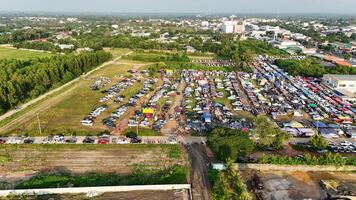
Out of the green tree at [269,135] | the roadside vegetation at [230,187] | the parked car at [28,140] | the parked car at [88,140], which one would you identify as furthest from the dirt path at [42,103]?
the green tree at [269,135]

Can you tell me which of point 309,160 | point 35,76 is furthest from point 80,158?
point 35,76

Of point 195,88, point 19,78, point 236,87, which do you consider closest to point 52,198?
point 19,78

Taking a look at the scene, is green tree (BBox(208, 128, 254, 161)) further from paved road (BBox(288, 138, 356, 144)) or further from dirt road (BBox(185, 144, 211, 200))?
paved road (BBox(288, 138, 356, 144))

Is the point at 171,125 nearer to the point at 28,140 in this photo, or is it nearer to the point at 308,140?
the point at 308,140

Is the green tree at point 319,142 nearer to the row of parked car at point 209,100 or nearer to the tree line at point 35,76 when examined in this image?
the row of parked car at point 209,100

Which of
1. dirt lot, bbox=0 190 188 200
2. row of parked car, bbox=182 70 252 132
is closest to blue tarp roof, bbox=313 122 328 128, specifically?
row of parked car, bbox=182 70 252 132

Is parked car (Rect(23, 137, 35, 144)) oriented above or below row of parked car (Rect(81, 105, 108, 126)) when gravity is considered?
below
